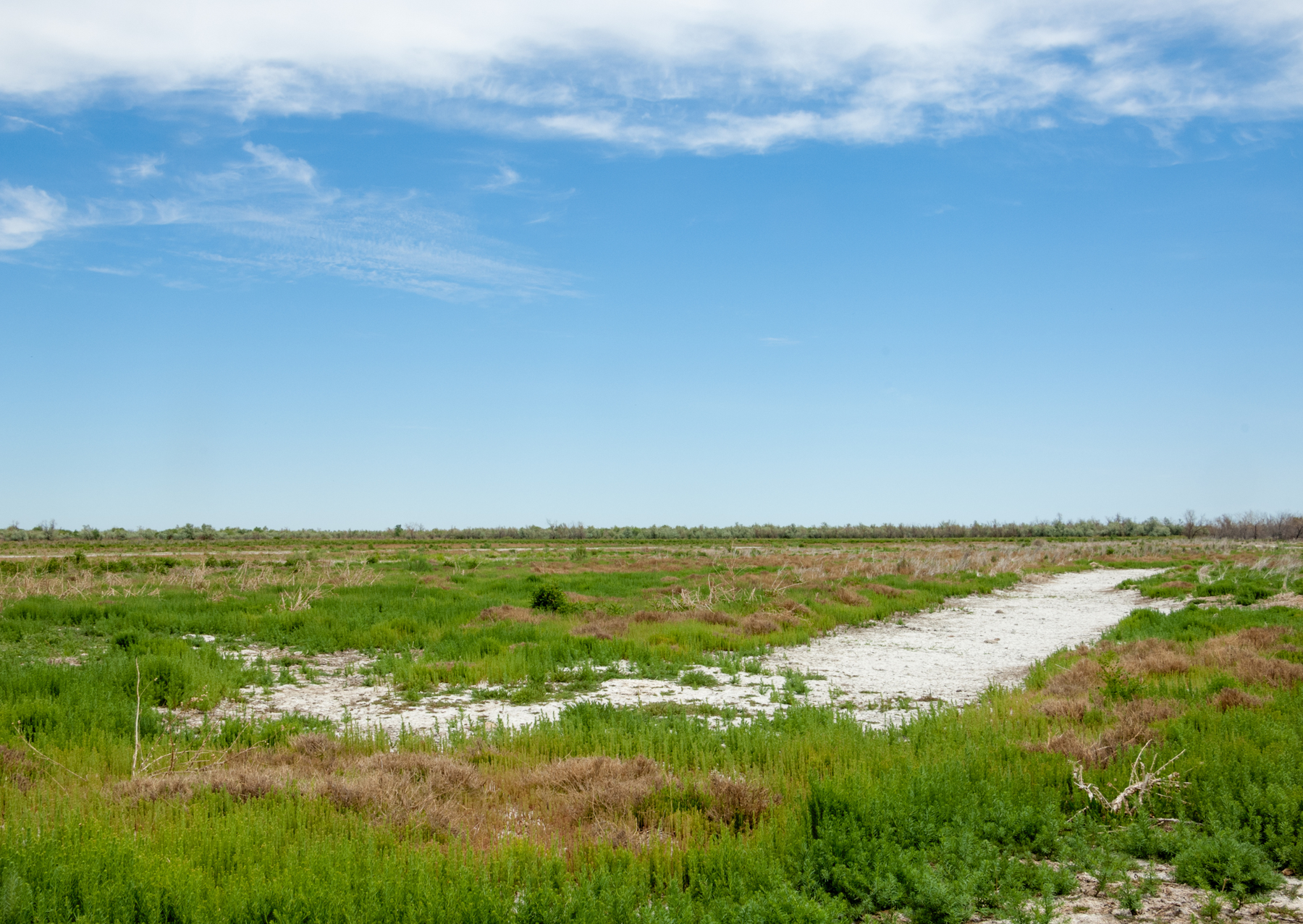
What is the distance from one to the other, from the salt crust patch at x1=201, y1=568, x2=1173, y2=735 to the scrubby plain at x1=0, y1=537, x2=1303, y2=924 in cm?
59

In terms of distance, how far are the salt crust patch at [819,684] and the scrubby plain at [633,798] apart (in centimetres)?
59

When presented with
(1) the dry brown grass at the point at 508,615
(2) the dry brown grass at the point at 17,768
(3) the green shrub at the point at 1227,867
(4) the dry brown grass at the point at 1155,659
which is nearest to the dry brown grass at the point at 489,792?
(2) the dry brown grass at the point at 17,768

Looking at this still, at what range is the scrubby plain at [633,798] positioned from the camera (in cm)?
489

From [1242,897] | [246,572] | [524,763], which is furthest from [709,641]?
[246,572]

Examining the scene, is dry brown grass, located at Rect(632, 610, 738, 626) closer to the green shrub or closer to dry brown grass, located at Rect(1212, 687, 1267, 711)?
dry brown grass, located at Rect(1212, 687, 1267, 711)

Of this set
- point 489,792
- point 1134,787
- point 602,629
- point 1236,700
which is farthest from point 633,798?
point 602,629

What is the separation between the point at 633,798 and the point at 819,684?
7.26 m

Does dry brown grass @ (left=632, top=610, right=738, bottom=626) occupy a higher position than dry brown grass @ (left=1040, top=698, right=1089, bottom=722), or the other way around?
dry brown grass @ (left=1040, top=698, right=1089, bottom=722)

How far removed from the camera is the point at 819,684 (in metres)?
13.1

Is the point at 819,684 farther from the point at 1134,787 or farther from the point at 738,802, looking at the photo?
the point at 738,802

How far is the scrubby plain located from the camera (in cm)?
489

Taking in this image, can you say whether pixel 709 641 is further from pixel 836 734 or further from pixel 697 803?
pixel 697 803

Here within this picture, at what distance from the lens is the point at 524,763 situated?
25.6ft

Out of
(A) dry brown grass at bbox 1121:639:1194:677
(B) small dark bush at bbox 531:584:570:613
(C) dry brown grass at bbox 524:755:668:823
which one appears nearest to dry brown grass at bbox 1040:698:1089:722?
(A) dry brown grass at bbox 1121:639:1194:677
